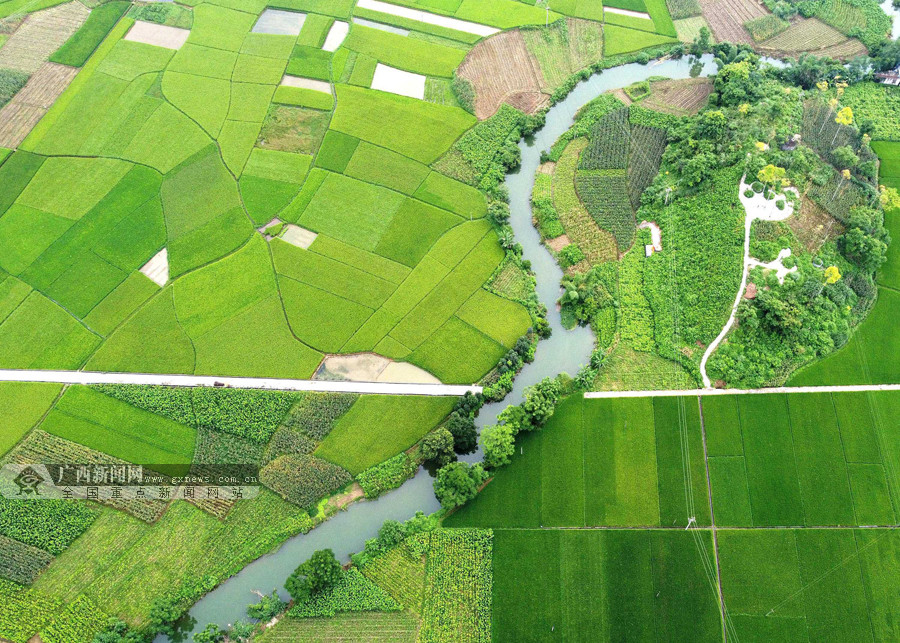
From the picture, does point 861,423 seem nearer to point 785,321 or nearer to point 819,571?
point 785,321

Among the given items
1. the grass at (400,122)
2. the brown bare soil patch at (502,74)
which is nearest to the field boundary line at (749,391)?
the grass at (400,122)

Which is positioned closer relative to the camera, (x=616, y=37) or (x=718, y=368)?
(x=718, y=368)

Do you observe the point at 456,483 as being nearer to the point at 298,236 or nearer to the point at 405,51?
the point at 298,236

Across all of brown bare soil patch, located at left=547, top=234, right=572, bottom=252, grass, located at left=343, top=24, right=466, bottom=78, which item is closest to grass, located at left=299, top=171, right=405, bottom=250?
brown bare soil patch, located at left=547, top=234, right=572, bottom=252

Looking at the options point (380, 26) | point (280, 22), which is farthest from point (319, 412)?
point (280, 22)

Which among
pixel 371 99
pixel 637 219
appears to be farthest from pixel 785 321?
pixel 371 99

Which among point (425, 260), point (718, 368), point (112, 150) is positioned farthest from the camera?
point (112, 150)

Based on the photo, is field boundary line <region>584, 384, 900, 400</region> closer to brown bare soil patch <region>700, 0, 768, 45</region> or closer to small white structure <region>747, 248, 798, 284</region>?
small white structure <region>747, 248, 798, 284</region>
